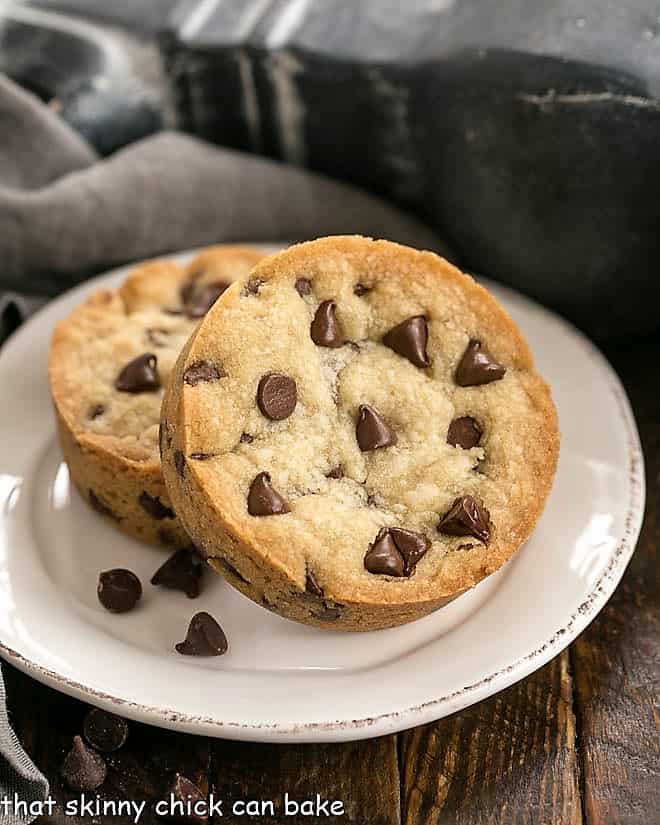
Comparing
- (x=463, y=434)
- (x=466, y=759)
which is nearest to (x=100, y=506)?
(x=463, y=434)

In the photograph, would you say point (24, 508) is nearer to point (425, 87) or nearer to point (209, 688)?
point (209, 688)

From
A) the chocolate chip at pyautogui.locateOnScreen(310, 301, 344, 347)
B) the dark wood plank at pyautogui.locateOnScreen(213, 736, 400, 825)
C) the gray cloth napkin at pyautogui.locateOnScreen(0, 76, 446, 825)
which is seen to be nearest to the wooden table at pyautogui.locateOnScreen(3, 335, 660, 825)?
the dark wood plank at pyautogui.locateOnScreen(213, 736, 400, 825)

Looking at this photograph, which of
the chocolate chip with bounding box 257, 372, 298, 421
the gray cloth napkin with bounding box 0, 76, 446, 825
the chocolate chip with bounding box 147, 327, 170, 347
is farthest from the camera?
the gray cloth napkin with bounding box 0, 76, 446, 825

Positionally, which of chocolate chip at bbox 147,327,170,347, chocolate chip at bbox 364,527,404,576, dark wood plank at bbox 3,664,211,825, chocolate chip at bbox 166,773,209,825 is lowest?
dark wood plank at bbox 3,664,211,825

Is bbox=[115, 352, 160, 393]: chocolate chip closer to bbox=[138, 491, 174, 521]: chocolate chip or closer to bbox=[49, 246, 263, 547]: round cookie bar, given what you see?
bbox=[49, 246, 263, 547]: round cookie bar

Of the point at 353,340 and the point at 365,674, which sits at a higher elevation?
the point at 353,340

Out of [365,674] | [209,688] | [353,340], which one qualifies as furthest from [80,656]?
[353,340]
